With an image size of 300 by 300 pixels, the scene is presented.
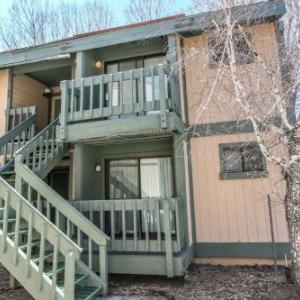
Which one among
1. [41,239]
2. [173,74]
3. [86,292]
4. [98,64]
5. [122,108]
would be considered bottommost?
[86,292]

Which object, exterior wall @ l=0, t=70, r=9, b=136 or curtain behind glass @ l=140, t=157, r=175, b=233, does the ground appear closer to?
curtain behind glass @ l=140, t=157, r=175, b=233

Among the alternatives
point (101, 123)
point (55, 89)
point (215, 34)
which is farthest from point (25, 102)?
point (215, 34)

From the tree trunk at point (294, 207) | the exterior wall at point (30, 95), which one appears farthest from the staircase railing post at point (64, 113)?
the tree trunk at point (294, 207)

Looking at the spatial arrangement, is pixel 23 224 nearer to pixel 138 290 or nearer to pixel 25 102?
pixel 138 290

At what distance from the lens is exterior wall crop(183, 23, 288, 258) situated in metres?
6.84

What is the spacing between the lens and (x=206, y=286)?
5.46 metres

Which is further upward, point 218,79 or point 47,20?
point 47,20

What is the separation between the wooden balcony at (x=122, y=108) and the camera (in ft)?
20.8

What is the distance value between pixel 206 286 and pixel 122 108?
13.2 feet

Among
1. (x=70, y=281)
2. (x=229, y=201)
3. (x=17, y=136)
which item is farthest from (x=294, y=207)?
(x=17, y=136)

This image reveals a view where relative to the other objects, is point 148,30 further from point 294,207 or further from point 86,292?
point 86,292

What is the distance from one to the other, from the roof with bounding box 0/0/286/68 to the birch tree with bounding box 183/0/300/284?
16 cm

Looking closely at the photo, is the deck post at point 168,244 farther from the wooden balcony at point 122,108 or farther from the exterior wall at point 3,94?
the exterior wall at point 3,94

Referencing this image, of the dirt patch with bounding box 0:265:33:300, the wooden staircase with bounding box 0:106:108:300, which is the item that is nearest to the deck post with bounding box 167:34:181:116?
the wooden staircase with bounding box 0:106:108:300
